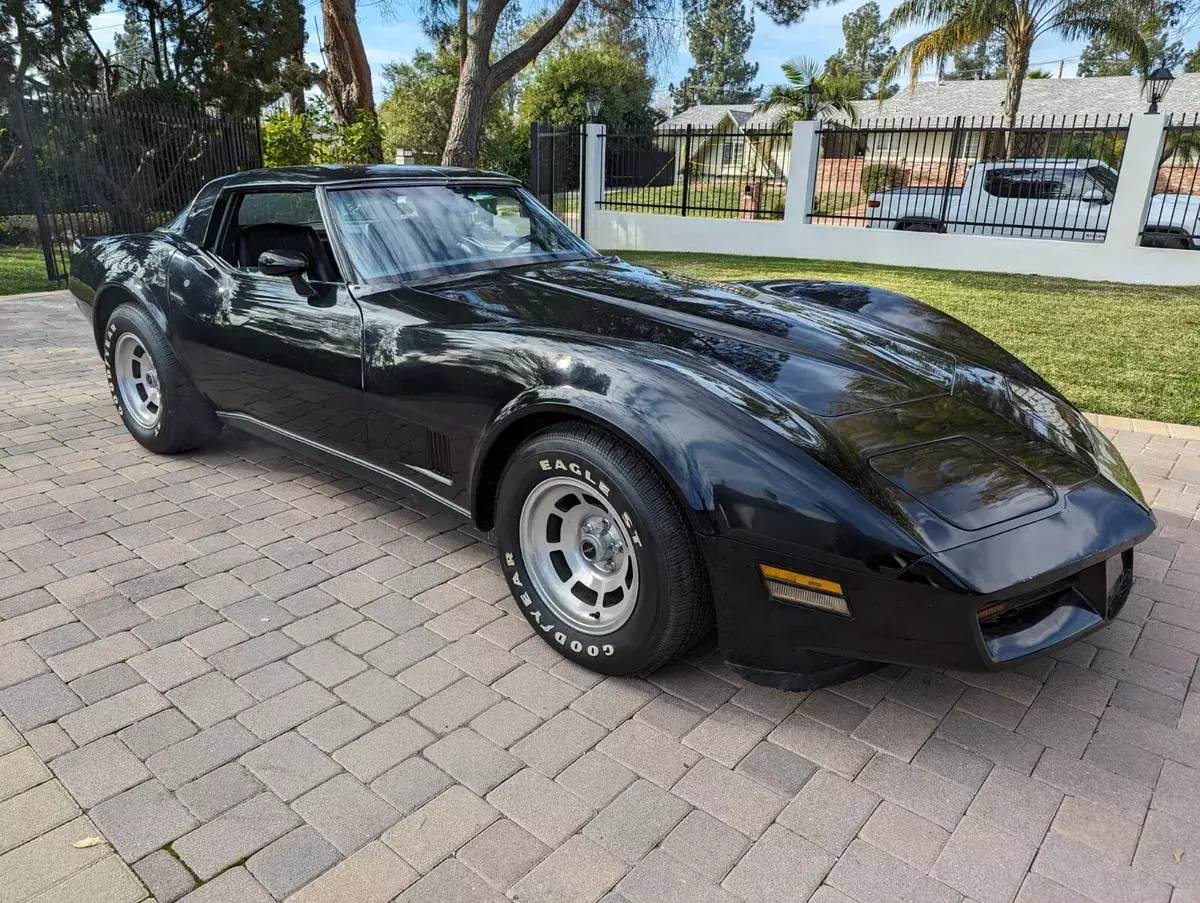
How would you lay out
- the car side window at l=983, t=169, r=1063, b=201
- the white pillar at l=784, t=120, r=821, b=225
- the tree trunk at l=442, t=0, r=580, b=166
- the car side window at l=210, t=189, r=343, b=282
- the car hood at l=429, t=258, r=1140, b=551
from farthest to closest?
the tree trunk at l=442, t=0, r=580, b=166
the white pillar at l=784, t=120, r=821, b=225
the car side window at l=983, t=169, r=1063, b=201
the car side window at l=210, t=189, r=343, b=282
the car hood at l=429, t=258, r=1140, b=551

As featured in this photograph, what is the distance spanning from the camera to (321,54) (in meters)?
18.7

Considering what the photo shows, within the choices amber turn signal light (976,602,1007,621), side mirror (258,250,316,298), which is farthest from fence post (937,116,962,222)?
amber turn signal light (976,602,1007,621)

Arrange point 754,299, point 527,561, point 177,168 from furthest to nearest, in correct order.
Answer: point 177,168
point 754,299
point 527,561

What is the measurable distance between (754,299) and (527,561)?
152cm

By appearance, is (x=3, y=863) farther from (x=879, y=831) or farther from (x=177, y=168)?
(x=177, y=168)

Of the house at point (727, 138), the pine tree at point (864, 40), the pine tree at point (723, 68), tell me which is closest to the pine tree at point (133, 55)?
the house at point (727, 138)

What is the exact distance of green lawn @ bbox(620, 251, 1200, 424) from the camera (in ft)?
18.9

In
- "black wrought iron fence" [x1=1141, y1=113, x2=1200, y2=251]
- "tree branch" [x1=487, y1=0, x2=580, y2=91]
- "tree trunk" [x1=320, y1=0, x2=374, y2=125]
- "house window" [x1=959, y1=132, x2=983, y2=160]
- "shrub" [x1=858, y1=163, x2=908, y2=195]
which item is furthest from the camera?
"tree trunk" [x1=320, y1=0, x2=374, y2=125]

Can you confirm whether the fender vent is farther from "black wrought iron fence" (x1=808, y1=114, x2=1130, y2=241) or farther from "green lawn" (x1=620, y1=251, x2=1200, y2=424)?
"black wrought iron fence" (x1=808, y1=114, x2=1130, y2=241)

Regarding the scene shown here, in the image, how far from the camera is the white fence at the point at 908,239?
10.7m

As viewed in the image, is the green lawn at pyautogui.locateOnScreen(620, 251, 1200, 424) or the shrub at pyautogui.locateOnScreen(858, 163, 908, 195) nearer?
the green lawn at pyautogui.locateOnScreen(620, 251, 1200, 424)

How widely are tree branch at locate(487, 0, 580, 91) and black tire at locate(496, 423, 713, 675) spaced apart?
14747mm

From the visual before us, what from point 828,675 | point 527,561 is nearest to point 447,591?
point 527,561

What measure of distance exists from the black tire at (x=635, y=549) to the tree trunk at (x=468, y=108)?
13576 millimetres
